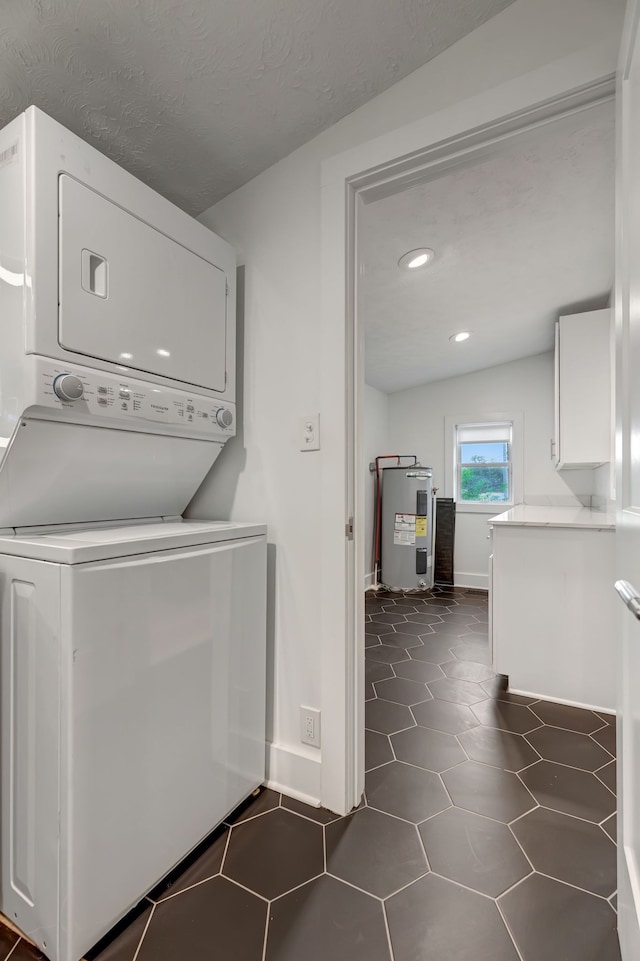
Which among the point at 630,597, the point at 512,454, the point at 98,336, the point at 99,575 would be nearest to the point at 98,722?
the point at 99,575

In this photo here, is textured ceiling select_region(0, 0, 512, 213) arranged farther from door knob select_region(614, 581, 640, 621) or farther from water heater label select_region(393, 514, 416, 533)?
water heater label select_region(393, 514, 416, 533)

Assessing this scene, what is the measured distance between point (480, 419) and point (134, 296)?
13.9ft

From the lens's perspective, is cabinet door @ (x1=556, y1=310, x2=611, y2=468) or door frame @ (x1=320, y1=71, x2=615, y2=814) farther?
cabinet door @ (x1=556, y1=310, x2=611, y2=468)

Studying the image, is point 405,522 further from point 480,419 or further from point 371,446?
point 480,419

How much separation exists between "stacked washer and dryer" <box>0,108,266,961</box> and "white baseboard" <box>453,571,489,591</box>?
3.83 meters

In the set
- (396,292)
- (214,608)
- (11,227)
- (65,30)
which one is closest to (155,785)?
(214,608)

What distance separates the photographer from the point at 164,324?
1326 mm

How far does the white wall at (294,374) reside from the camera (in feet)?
4.29

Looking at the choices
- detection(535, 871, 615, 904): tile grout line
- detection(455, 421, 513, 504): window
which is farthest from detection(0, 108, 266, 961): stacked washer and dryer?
detection(455, 421, 513, 504): window

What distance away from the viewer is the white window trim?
4.66 metres

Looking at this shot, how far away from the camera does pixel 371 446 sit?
190 inches

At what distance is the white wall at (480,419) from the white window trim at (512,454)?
28 millimetres

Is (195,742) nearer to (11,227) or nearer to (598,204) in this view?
(11,227)

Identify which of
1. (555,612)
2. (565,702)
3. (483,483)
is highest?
(483,483)
